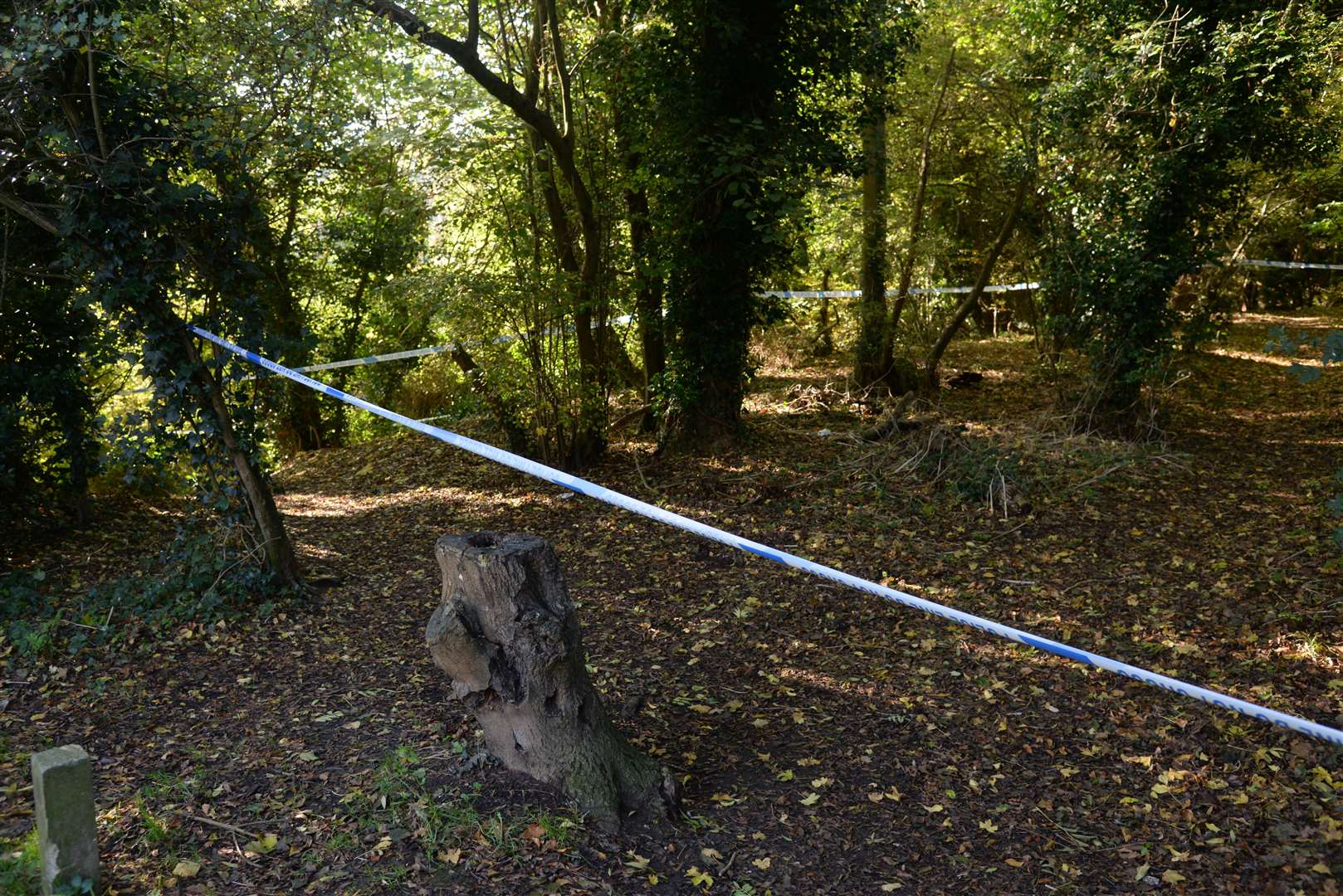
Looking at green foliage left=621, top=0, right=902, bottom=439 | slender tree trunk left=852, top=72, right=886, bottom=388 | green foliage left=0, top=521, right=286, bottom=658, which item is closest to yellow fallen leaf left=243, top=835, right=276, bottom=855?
green foliage left=0, top=521, right=286, bottom=658

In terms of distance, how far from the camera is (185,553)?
17.9 ft

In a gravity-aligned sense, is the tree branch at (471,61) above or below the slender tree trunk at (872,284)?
above

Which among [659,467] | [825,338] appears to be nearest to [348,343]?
[659,467]

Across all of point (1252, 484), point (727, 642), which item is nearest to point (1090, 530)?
point (1252, 484)

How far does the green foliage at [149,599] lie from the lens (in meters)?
4.98

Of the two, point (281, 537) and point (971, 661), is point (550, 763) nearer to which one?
point (971, 661)

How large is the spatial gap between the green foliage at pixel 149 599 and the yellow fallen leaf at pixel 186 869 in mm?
2243

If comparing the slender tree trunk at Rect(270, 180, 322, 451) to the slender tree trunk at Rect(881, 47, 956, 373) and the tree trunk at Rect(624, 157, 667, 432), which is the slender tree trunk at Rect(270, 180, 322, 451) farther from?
the slender tree trunk at Rect(881, 47, 956, 373)

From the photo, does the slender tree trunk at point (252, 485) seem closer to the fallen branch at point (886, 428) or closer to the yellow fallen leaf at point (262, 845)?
the yellow fallen leaf at point (262, 845)

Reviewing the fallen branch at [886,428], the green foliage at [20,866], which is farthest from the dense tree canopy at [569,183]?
the green foliage at [20,866]

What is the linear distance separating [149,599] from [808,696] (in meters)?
3.69

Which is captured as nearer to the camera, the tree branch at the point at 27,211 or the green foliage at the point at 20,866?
the green foliage at the point at 20,866

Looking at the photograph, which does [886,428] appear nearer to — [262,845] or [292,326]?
[262,845]

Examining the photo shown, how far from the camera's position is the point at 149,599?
5254mm
